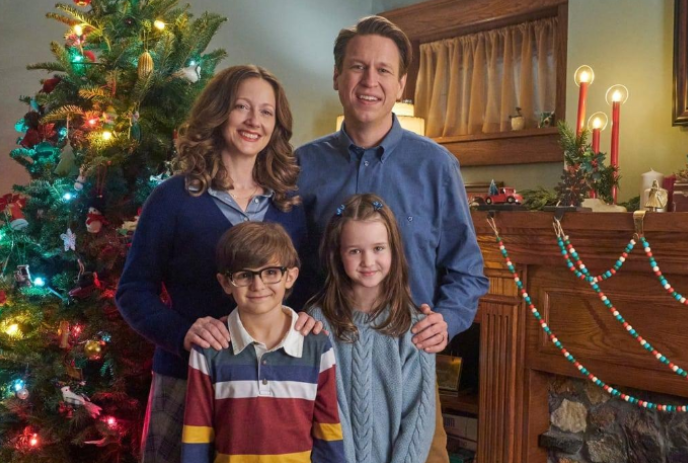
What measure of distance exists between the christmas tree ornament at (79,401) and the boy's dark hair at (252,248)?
1076 millimetres

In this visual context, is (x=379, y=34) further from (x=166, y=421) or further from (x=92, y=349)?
(x=92, y=349)

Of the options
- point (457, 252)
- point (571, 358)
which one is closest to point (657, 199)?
point (571, 358)

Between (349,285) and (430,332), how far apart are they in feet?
0.70

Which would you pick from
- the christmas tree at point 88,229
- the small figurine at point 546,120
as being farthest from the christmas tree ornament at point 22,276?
the small figurine at point 546,120

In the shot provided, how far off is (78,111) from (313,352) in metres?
1.33

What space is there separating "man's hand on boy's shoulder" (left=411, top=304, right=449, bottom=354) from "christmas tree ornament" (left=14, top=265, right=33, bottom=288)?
1.41m

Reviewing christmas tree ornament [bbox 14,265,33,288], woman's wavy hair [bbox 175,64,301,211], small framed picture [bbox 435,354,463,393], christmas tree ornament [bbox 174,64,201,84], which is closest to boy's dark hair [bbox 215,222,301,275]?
woman's wavy hair [bbox 175,64,301,211]

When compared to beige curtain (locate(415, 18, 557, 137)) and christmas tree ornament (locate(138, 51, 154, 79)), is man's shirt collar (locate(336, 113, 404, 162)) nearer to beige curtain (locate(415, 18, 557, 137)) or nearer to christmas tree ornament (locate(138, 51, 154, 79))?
christmas tree ornament (locate(138, 51, 154, 79))

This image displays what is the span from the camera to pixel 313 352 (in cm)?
136

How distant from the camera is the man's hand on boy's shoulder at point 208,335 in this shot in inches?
51.6

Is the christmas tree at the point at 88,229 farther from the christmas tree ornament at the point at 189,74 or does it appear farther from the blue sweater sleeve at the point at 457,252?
the blue sweater sleeve at the point at 457,252

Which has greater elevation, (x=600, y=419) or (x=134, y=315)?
(x=134, y=315)

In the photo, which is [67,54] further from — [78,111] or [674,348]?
[674,348]

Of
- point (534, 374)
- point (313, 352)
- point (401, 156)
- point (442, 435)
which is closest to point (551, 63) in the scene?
point (534, 374)
